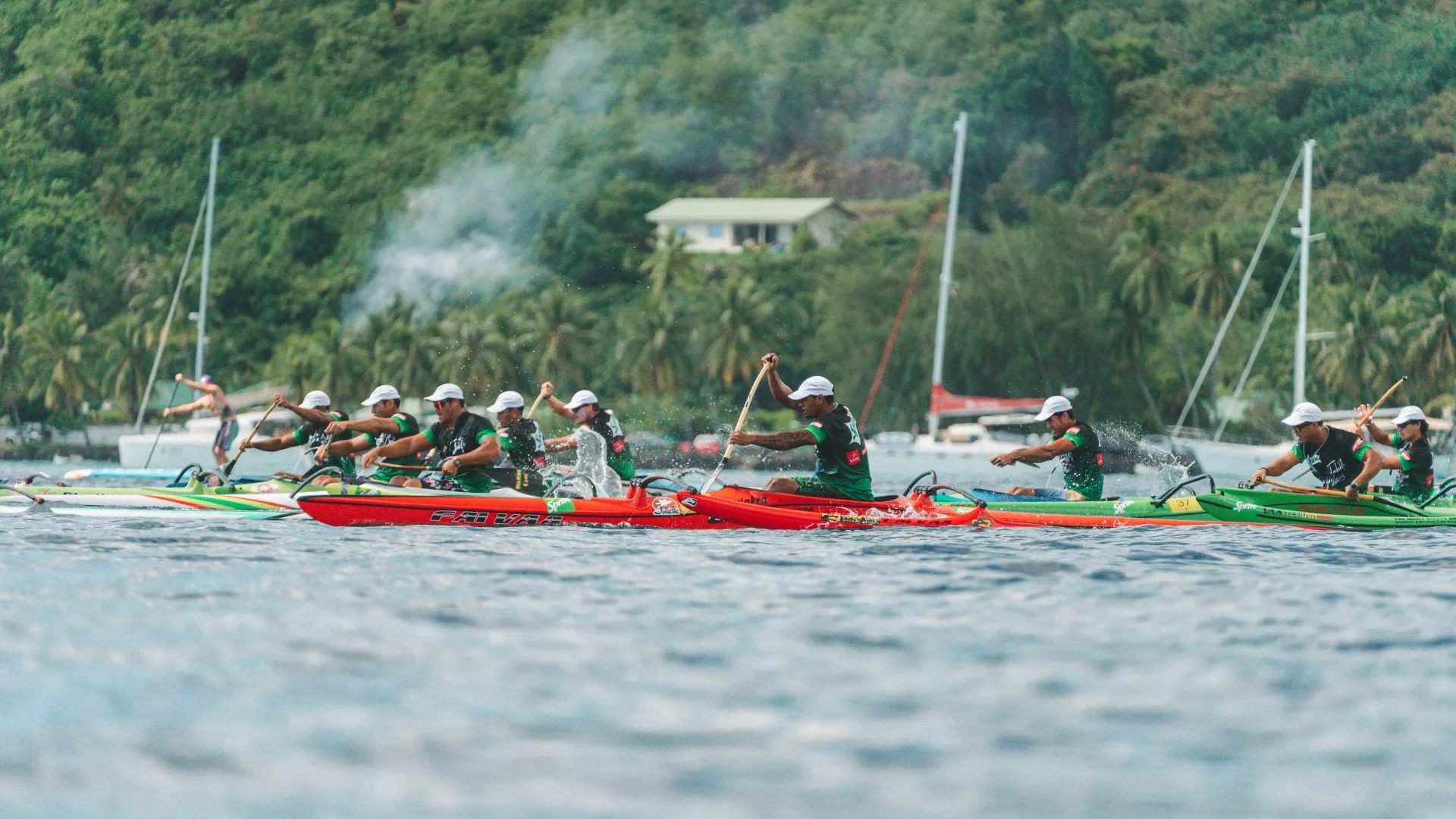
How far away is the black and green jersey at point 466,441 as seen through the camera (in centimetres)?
1923

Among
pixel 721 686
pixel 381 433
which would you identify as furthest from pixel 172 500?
pixel 721 686

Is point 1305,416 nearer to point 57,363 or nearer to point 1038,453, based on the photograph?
point 1038,453

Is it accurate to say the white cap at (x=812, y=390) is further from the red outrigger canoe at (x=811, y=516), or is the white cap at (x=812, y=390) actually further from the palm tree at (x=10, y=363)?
the palm tree at (x=10, y=363)

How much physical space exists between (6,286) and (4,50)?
1840 centimetres

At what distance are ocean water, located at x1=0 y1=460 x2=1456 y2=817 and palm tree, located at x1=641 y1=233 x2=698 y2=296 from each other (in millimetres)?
81910

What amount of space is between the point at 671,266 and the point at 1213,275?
99.7 feet

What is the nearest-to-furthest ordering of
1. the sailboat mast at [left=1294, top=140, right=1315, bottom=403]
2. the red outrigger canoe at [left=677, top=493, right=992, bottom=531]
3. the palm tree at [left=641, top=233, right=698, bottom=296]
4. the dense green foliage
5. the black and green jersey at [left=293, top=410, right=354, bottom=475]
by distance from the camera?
the red outrigger canoe at [left=677, top=493, right=992, bottom=531]
the black and green jersey at [left=293, top=410, right=354, bottom=475]
the sailboat mast at [left=1294, top=140, right=1315, bottom=403]
the dense green foliage
the palm tree at [left=641, top=233, right=698, bottom=296]

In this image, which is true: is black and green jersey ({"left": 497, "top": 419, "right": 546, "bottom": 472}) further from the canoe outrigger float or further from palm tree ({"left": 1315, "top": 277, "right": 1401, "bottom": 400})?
palm tree ({"left": 1315, "top": 277, "right": 1401, "bottom": 400})

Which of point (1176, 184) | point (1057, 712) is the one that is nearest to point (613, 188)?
point (1176, 184)

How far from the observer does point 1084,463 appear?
20.2 metres

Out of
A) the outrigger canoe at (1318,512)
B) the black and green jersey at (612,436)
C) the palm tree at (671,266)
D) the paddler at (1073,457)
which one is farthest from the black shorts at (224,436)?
the palm tree at (671,266)

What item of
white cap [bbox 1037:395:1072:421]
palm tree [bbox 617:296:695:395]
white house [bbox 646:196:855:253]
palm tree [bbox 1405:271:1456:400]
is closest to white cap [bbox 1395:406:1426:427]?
white cap [bbox 1037:395:1072:421]

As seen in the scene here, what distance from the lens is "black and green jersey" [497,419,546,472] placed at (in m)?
20.1

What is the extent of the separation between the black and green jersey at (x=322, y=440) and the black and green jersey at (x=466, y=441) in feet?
6.51
